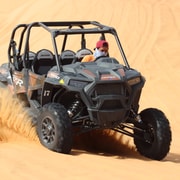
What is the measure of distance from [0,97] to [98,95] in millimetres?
2205

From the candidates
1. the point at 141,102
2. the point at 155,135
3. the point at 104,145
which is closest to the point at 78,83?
the point at 155,135

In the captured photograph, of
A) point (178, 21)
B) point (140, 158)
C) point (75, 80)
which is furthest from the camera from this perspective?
point (178, 21)

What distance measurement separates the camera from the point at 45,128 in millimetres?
7719

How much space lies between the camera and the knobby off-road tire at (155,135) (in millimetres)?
7871

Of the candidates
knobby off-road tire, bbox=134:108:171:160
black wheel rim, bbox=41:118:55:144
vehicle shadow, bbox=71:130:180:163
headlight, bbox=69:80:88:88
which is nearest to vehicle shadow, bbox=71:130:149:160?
vehicle shadow, bbox=71:130:180:163

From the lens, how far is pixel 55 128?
742 centimetres

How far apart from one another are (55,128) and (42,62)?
1.88 metres

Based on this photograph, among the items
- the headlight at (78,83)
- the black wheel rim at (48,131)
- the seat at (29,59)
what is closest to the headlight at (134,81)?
the headlight at (78,83)

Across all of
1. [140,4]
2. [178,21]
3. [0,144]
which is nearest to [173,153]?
[0,144]

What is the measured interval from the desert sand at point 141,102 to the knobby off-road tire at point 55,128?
0.48 ft

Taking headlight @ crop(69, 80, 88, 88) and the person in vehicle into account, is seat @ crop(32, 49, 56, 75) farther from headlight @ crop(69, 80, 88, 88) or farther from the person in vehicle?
headlight @ crop(69, 80, 88, 88)

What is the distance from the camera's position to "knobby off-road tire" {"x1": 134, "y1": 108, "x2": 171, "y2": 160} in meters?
7.87

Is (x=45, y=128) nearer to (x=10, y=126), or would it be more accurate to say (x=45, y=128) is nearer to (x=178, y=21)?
(x=10, y=126)

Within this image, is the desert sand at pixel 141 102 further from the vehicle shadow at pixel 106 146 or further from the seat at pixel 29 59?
the seat at pixel 29 59
